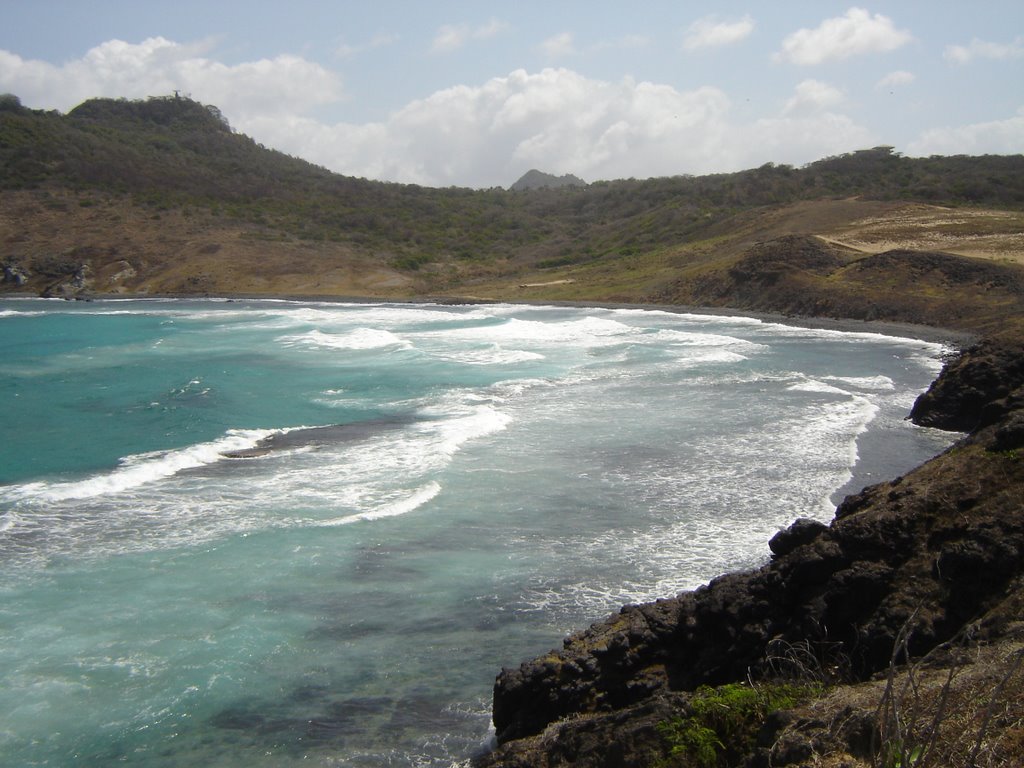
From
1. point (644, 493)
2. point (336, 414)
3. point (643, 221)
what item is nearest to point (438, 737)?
point (644, 493)

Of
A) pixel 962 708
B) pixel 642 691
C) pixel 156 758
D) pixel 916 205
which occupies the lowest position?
pixel 156 758

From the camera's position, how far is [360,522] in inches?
578

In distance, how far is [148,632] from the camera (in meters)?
10.9

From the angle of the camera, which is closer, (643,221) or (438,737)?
(438,737)

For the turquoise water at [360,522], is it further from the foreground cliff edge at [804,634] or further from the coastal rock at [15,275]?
the coastal rock at [15,275]

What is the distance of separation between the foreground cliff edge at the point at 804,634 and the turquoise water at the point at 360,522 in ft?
4.07

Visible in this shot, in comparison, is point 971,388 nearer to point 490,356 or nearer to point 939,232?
point 490,356

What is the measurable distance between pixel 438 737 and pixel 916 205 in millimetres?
59189

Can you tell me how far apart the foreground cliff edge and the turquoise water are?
1.24 metres

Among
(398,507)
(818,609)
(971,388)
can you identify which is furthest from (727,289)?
(818,609)

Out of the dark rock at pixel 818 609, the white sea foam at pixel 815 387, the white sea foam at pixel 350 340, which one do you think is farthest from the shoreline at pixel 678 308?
the dark rock at pixel 818 609

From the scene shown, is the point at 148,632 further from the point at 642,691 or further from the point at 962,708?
the point at 962,708

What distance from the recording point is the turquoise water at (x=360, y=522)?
9281mm

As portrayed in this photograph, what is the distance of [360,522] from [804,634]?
8481mm
